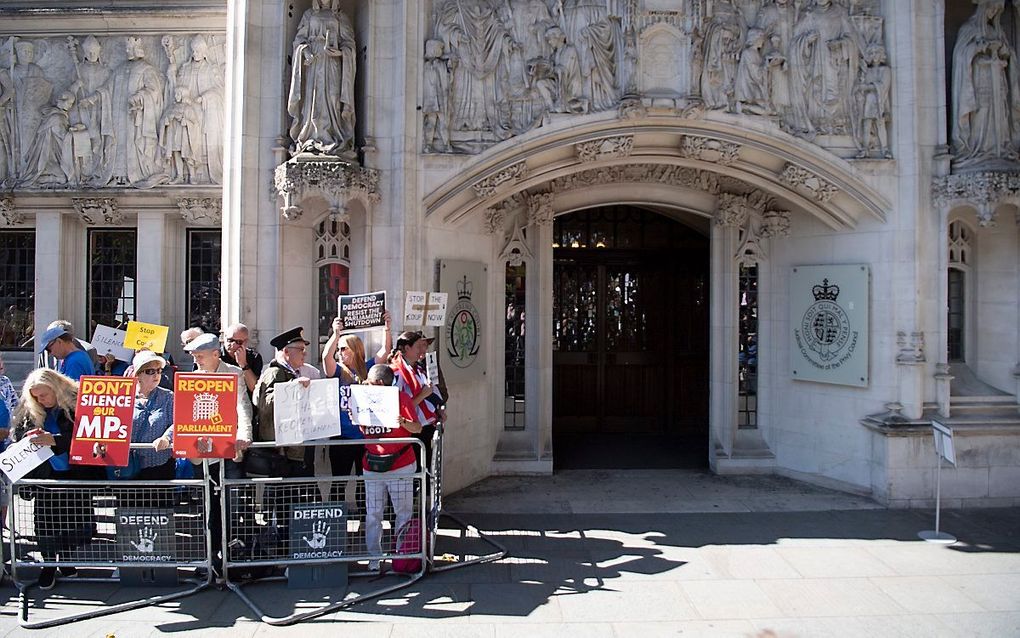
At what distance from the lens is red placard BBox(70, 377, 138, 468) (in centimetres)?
600

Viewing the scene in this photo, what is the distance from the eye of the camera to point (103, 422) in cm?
603

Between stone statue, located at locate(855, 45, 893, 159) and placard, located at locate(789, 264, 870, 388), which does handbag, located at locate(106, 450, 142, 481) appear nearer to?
placard, located at locate(789, 264, 870, 388)

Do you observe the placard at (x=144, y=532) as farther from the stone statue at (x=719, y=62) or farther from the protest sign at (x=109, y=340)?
the stone statue at (x=719, y=62)

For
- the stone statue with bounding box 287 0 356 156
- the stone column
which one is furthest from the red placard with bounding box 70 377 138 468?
the stone column

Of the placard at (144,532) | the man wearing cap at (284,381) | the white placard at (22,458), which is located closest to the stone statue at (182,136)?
the man wearing cap at (284,381)

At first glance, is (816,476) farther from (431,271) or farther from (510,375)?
(431,271)

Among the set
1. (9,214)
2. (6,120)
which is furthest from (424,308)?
(6,120)

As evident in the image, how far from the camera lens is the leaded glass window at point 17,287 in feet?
34.7

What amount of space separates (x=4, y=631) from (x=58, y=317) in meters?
5.75

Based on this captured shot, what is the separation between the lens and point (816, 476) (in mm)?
10102

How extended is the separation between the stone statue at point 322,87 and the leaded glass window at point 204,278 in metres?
2.50

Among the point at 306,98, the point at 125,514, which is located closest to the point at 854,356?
the point at 306,98

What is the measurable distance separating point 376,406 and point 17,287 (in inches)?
280

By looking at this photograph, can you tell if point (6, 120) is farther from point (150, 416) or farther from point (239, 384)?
point (239, 384)
